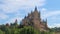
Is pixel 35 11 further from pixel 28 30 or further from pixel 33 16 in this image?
pixel 28 30

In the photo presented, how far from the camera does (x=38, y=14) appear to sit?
106500 millimetres

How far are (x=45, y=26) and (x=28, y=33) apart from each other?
47.2 meters

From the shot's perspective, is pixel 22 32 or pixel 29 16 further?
pixel 29 16

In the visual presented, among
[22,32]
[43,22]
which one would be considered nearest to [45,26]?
[43,22]

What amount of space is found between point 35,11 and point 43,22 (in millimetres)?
5253

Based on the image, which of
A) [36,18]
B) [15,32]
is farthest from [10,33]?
[36,18]

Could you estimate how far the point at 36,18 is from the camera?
102 meters

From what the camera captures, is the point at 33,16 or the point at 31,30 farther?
the point at 33,16

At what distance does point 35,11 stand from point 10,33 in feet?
157

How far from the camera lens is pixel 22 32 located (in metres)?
58.5

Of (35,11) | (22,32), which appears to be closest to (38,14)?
(35,11)

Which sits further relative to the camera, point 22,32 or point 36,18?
point 36,18

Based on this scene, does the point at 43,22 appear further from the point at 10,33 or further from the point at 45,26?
the point at 10,33

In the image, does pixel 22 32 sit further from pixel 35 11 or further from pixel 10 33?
pixel 35 11
